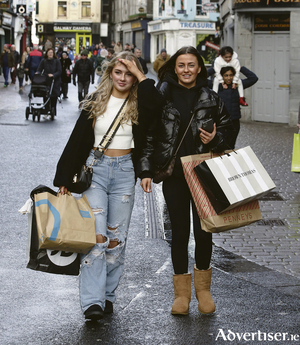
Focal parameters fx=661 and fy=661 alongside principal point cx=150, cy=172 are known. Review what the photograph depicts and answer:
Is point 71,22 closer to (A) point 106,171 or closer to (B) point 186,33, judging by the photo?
(B) point 186,33

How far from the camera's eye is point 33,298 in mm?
4805

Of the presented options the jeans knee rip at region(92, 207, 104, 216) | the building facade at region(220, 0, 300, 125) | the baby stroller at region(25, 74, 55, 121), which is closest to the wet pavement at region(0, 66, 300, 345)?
the jeans knee rip at region(92, 207, 104, 216)

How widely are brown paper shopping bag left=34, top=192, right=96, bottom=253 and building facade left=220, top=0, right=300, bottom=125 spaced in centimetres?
1516

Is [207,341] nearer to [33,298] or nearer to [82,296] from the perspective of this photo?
[82,296]

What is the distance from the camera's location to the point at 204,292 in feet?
Result: 15.2

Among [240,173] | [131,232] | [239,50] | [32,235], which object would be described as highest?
[239,50]

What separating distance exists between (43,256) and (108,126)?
947 millimetres

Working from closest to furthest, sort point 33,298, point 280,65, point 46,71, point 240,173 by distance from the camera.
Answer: point 240,173 < point 33,298 < point 46,71 < point 280,65

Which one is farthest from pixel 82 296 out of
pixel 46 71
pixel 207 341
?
pixel 46 71

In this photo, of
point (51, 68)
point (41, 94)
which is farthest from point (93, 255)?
point (51, 68)

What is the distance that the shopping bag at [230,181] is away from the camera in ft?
14.1

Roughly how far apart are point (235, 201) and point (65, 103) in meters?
19.2

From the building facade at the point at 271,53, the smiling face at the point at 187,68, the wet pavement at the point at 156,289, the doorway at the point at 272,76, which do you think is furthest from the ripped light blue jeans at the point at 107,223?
the doorway at the point at 272,76

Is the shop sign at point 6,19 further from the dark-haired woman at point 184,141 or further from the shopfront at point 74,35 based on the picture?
the dark-haired woman at point 184,141
